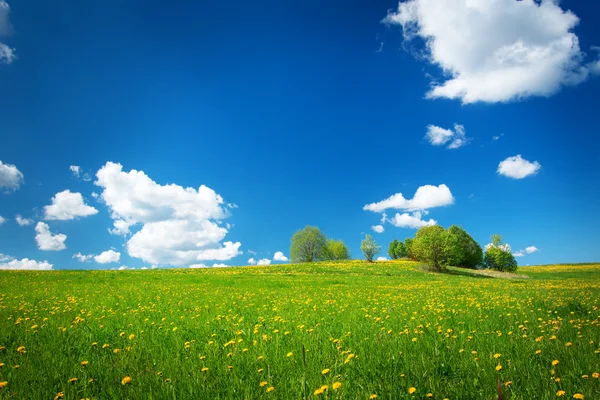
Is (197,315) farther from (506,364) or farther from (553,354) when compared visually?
(553,354)

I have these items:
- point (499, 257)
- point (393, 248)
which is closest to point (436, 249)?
point (499, 257)

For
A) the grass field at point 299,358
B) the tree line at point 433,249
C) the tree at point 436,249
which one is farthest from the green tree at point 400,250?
the grass field at point 299,358

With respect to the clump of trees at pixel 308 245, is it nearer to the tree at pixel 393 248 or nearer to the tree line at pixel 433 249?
the tree line at pixel 433 249

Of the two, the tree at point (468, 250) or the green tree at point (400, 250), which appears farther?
the green tree at point (400, 250)

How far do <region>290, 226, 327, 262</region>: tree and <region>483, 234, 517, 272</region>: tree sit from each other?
4079cm

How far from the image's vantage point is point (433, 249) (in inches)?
2147

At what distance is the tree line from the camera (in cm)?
5469

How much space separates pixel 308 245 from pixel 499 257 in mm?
45725

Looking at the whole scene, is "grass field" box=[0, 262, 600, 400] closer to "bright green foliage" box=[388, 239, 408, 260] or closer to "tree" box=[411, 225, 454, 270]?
"tree" box=[411, 225, 454, 270]

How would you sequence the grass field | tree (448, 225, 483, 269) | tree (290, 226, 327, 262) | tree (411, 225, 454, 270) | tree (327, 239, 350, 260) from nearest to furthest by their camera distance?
the grass field, tree (411, 225, 454, 270), tree (448, 225, 483, 269), tree (290, 226, 327, 262), tree (327, 239, 350, 260)

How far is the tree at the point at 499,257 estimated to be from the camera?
2623 inches

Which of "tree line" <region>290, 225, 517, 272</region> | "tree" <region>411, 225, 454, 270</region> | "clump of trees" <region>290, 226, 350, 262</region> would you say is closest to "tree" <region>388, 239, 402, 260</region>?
"tree line" <region>290, 225, 517, 272</region>

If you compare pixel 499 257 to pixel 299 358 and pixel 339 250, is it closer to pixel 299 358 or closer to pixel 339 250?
pixel 339 250

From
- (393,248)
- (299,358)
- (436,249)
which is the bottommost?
(299,358)
